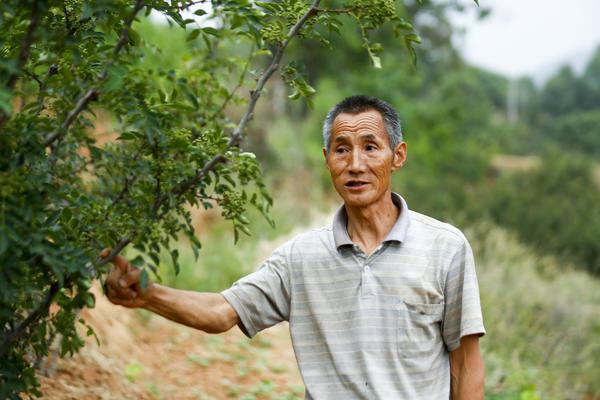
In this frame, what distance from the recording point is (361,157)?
2.95 metres

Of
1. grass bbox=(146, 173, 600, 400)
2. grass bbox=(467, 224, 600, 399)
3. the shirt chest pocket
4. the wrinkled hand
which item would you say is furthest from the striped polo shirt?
grass bbox=(467, 224, 600, 399)

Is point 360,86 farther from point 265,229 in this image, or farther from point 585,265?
point 265,229

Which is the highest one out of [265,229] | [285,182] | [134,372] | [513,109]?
[513,109]

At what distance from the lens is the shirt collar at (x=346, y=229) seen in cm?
293

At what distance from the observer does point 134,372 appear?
4.95 meters

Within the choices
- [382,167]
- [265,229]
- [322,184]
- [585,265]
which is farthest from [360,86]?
[382,167]

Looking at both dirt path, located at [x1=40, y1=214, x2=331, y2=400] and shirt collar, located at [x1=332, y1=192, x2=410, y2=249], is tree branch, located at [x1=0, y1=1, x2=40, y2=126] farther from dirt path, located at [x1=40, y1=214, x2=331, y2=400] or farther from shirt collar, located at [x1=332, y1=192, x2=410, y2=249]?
dirt path, located at [x1=40, y1=214, x2=331, y2=400]

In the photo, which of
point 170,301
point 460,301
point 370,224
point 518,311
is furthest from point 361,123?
point 518,311

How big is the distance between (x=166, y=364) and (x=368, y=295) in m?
3.26

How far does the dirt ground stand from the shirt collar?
1.64 metres

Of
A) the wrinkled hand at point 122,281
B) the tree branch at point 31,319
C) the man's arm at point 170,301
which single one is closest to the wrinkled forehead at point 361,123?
the man's arm at point 170,301

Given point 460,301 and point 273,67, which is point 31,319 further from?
point 460,301

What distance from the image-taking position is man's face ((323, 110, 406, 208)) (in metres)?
2.95

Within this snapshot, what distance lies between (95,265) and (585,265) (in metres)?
12.9
